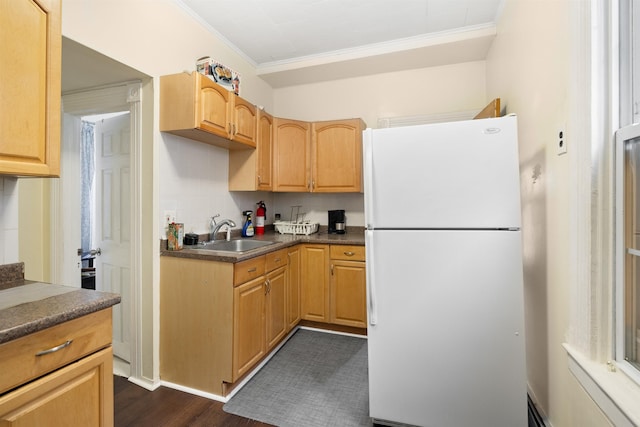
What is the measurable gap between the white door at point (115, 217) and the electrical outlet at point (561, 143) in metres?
2.66

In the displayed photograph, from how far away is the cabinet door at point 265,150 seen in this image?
272cm

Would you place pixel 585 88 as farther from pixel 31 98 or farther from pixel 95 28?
pixel 95 28

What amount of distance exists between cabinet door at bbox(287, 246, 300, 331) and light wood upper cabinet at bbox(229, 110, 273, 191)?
0.69 metres

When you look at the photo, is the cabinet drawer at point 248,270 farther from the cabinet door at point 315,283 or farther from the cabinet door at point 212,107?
the cabinet door at point 212,107

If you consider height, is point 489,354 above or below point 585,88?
below

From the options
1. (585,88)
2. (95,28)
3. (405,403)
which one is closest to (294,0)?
(95,28)

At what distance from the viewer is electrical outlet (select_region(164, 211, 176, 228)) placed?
204 cm

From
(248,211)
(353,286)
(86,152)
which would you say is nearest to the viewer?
(353,286)

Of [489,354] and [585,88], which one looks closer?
[585,88]

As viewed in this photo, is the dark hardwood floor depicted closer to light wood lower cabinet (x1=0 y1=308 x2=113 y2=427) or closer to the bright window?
light wood lower cabinet (x1=0 y1=308 x2=113 y2=427)

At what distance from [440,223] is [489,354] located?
→ 26.7 inches

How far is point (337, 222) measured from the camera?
3.18 metres

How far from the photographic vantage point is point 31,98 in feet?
3.58

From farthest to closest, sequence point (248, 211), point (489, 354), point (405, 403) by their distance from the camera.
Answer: point (248, 211)
point (405, 403)
point (489, 354)
